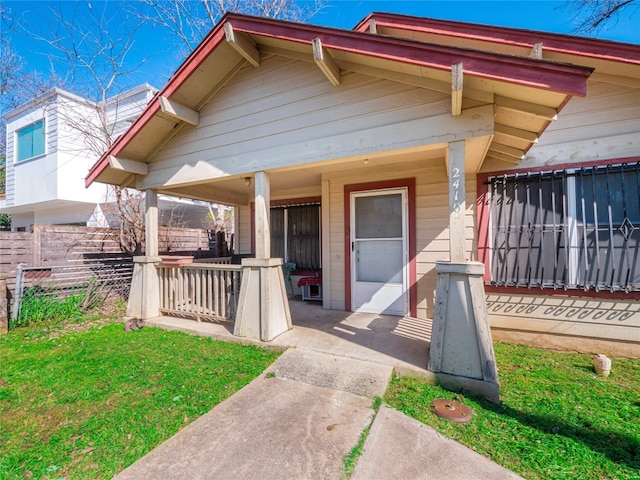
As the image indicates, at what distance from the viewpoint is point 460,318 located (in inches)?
101

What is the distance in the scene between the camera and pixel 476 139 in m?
2.59

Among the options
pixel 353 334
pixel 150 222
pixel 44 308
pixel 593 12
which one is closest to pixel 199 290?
pixel 150 222

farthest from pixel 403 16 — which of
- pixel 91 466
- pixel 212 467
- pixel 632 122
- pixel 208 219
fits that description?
pixel 208 219

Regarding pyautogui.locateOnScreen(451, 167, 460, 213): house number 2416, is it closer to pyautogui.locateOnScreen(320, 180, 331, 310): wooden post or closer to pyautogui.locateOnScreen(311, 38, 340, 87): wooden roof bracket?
pyautogui.locateOnScreen(311, 38, 340, 87): wooden roof bracket

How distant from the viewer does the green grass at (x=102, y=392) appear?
1859 millimetres

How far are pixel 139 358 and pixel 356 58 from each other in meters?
4.02

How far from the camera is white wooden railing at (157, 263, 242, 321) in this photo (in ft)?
13.4

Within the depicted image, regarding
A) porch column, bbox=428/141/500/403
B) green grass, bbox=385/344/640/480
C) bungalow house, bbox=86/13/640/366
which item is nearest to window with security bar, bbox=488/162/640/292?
bungalow house, bbox=86/13/640/366

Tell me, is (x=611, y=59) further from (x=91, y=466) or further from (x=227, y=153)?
(x=91, y=466)

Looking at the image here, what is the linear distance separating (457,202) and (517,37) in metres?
2.48

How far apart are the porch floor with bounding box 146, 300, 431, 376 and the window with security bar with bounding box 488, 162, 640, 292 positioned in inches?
55.7

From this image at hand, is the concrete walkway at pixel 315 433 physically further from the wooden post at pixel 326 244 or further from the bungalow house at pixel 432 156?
the wooden post at pixel 326 244

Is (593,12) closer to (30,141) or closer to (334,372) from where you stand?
(334,372)

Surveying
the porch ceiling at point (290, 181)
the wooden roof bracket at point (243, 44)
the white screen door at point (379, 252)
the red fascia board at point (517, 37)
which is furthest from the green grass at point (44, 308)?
the red fascia board at point (517, 37)
